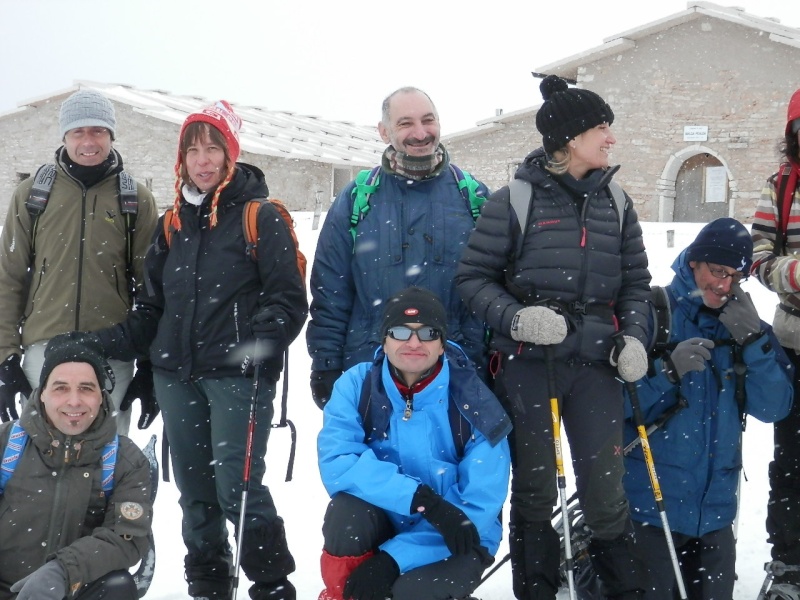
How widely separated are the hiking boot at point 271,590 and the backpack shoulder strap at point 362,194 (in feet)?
4.92

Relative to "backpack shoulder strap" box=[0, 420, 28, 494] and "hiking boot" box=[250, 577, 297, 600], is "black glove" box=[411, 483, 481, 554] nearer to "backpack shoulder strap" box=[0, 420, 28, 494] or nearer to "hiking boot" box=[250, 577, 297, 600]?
"hiking boot" box=[250, 577, 297, 600]

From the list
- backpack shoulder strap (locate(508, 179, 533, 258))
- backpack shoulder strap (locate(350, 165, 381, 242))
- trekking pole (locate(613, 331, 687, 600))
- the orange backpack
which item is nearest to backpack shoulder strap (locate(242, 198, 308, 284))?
A: the orange backpack

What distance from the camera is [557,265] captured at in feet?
10.8

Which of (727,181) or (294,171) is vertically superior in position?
(294,171)

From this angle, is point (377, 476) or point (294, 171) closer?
point (377, 476)

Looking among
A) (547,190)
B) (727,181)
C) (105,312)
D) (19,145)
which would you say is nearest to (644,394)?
(547,190)

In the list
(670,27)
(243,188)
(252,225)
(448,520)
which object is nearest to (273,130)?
(670,27)

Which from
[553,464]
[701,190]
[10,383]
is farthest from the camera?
[701,190]

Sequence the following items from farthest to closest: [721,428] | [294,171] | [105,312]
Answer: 1. [294,171]
2. [105,312]
3. [721,428]

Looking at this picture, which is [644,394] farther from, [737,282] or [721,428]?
[737,282]

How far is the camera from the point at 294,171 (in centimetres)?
2188

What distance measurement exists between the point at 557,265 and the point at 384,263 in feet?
2.42

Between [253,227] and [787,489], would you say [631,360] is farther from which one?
[253,227]

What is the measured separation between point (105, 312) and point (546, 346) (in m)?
2.00
